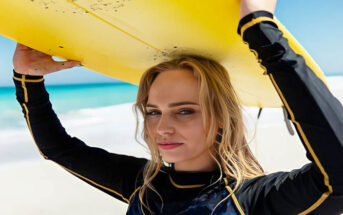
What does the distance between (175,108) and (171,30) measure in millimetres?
279

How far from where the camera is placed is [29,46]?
4.35 feet

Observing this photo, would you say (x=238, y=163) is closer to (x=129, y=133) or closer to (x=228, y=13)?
(x=228, y=13)

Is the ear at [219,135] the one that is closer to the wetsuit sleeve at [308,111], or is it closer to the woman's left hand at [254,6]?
the wetsuit sleeve at [308,111]

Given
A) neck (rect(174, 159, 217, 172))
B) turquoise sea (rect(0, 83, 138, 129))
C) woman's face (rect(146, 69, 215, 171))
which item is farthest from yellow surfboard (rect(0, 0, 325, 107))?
turquoise sea (rect(0, 83, 138, 129))

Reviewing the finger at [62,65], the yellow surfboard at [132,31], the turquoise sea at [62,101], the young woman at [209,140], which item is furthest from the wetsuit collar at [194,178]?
the turquoise sea at [62,101]

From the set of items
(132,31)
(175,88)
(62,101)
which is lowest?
(175,88)

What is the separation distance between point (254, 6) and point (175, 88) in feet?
1.52

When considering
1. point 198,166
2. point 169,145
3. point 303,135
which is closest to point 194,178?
point 198,166

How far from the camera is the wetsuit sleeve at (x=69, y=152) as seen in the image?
1412mm

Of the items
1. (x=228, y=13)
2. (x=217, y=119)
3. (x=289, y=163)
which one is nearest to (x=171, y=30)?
(x=228, y=13)

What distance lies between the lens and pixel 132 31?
1.09m

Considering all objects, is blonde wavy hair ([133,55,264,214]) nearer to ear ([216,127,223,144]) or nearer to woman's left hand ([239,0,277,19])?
ear ([216,127,223,144])

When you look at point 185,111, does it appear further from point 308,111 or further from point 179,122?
point 308,111

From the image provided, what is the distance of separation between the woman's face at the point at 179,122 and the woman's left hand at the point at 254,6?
1.33ft
